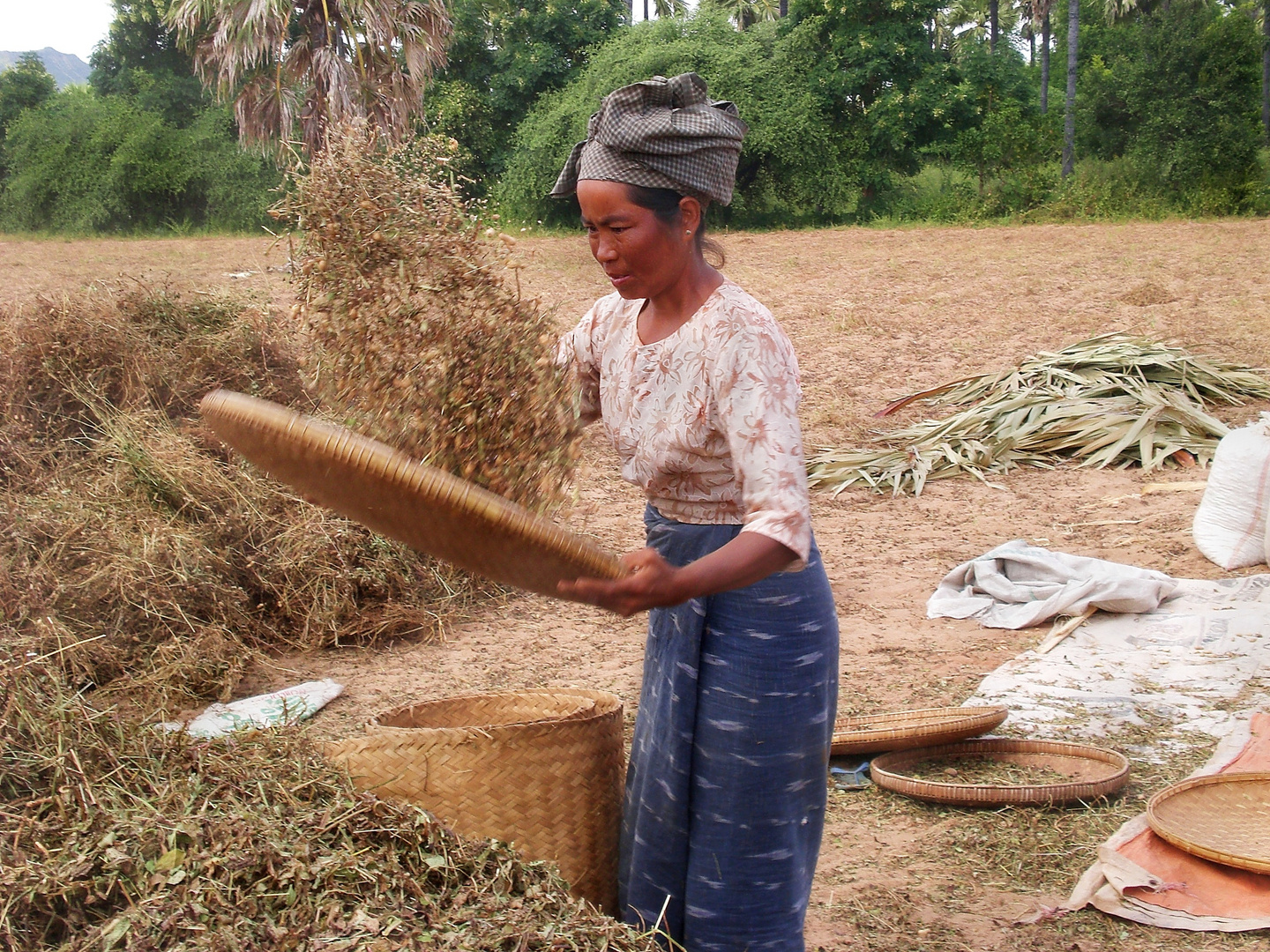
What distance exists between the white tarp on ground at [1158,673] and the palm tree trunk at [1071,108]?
16.5 metres

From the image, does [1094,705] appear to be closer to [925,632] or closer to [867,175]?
[925,632]

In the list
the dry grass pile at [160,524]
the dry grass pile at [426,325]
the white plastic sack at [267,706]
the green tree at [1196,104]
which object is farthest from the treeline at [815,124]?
the dry grass pile at [426,325]

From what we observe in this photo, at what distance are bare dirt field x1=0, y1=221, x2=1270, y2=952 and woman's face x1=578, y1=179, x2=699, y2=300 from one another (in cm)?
21

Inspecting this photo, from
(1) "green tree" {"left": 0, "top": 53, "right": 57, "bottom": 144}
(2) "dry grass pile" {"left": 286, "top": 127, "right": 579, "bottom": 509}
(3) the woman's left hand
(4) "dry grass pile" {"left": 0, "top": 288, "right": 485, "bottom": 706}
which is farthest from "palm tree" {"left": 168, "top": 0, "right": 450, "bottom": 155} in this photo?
(1) "green tree" {"left": 0, "top": 53, "right": 57, "bottom": 144}

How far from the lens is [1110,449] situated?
6.13 meters

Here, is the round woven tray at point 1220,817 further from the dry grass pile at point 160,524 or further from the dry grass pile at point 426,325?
the dry grass pile at point 160,524

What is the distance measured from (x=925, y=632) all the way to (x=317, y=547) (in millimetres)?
2283

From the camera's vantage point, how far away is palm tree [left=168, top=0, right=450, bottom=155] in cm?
1098

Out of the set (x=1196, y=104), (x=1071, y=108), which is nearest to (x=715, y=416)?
(x=1196, y=104)

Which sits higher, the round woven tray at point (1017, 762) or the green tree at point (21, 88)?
the green tree at point (21, 88)

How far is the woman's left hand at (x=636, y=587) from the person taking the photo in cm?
135

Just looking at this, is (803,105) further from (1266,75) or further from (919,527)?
(919,527)

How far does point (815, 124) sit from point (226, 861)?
19.2 meters

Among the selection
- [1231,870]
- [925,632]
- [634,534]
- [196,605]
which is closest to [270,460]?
[1231,870]
